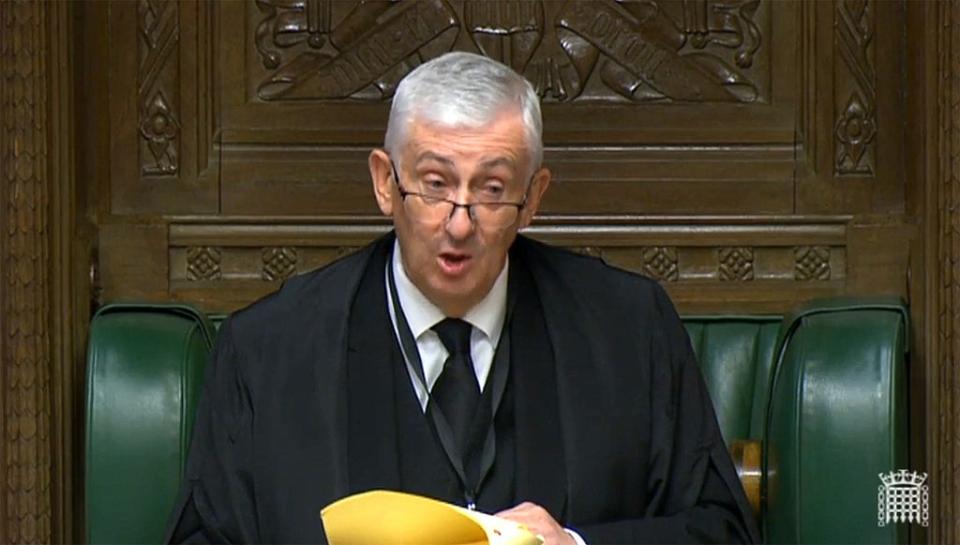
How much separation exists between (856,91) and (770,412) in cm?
79

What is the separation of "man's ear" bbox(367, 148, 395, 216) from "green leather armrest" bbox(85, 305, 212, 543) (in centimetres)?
74

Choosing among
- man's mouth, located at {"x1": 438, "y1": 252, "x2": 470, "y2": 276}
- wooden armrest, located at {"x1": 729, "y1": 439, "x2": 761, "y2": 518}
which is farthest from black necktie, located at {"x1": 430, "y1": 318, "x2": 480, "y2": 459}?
wooden armrest, located at {"x1": 729, "y1": 439, "x2": 761, "y2": 518}

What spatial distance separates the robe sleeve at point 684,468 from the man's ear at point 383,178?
0.55 m

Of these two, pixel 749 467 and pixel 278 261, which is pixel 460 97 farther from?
pixel 278 261

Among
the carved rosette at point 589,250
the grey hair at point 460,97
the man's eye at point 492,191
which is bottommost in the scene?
the carved rosette at point 589,250

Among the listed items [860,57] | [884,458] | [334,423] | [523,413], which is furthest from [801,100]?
[334,423]

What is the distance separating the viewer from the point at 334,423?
3.30 meters

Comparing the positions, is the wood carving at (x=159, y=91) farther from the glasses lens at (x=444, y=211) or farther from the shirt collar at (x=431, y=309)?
the glasses lens at (x=444, y=211)

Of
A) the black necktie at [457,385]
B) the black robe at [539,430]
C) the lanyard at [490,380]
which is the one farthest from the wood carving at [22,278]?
the black necktie at [457,385]

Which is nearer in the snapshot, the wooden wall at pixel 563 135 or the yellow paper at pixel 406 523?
the yellow paper at pixel 406 523

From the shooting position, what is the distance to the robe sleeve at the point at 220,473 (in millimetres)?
3309

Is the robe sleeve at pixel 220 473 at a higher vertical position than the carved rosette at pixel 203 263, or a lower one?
lower

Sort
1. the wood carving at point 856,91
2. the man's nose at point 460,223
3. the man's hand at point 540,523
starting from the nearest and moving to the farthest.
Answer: the man's hand at point 540,523
the man's nose at point 460,223
the wood carving at point 856,91

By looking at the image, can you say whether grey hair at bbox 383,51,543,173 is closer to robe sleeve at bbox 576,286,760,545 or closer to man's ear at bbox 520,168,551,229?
man's ear at bbox 520,168,551,229
